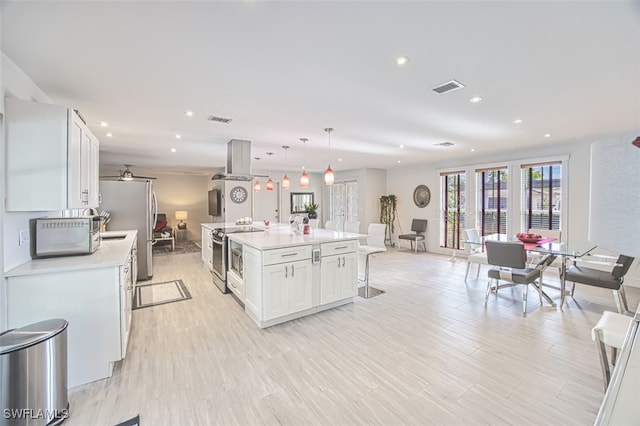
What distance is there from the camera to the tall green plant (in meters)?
9.12

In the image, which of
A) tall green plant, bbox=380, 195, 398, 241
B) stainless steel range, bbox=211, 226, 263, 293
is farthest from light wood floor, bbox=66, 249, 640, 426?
tall green plant, bbox=380, 195, 398, 241

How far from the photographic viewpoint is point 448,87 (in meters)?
2.71

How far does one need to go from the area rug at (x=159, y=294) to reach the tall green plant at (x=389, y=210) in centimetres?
640

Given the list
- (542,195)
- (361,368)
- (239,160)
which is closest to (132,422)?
(361,368)

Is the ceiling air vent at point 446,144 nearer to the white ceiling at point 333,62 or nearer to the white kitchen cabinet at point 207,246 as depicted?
the white ceiling at point 333,62

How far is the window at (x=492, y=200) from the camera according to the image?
6.60 metres

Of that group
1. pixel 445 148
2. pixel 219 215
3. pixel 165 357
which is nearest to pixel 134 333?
pixel 165 357

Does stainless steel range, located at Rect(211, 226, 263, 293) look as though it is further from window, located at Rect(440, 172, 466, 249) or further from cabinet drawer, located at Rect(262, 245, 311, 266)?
window, located at Rect(440, 172, 466, 249)

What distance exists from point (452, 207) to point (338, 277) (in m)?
5.34

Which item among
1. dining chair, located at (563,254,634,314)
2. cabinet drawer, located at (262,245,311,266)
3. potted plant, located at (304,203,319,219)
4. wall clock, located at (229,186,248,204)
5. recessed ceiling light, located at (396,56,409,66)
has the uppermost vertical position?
recessed ceiling light, located at (396,56,409,66)

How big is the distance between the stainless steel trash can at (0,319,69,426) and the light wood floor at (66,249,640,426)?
19 centimetres

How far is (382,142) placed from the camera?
5273 millimetres

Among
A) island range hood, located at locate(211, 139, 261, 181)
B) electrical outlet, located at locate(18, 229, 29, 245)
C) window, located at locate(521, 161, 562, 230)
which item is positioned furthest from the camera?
window, located at locate(521, 161, 562, 230)

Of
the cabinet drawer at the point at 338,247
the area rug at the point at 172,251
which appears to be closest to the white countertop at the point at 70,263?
the cabinet drawer at the point at 338,247
